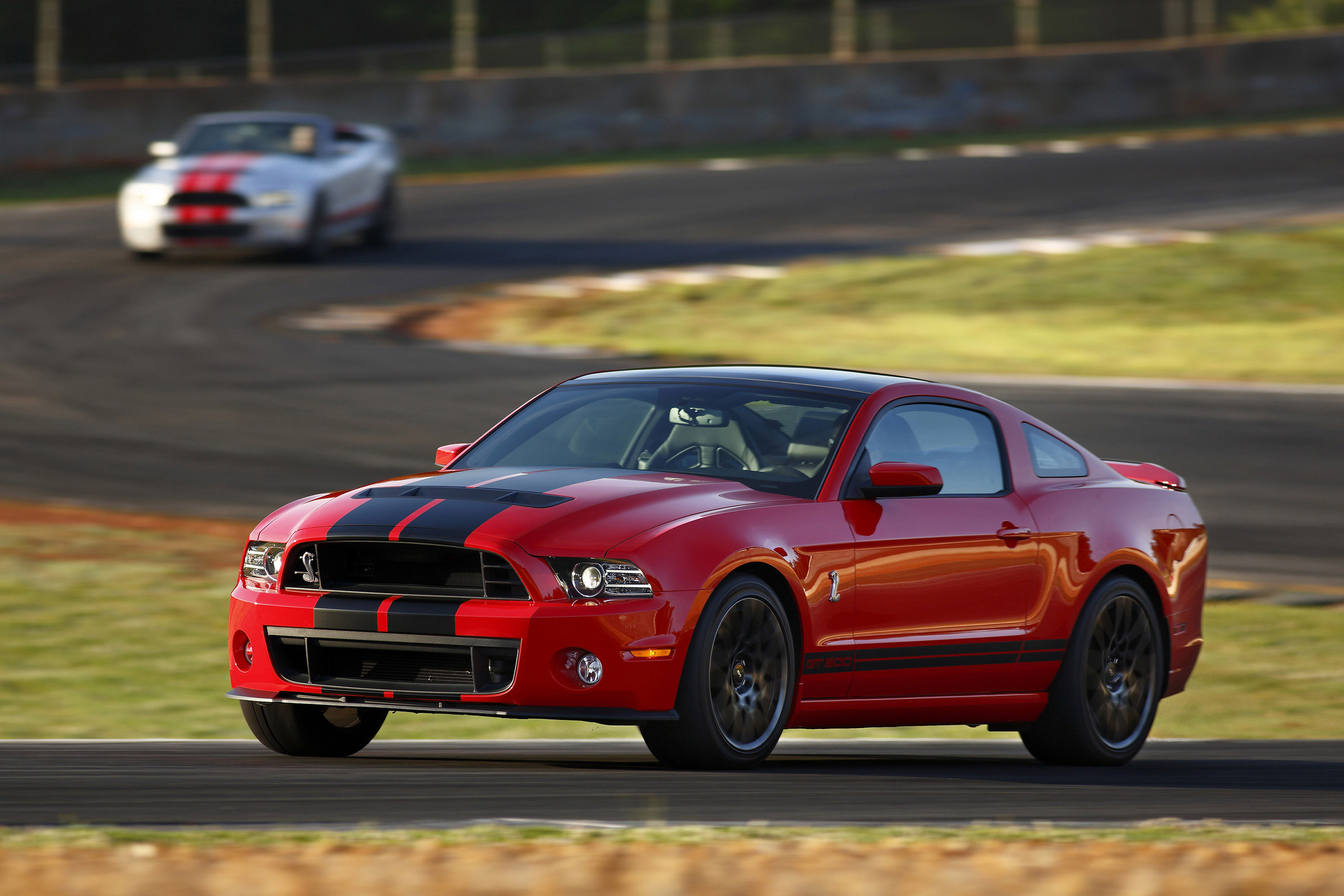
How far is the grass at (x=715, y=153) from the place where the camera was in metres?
34.2

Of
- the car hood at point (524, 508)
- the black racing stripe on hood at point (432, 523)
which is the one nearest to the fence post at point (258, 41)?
the car hood at point (524, 508)

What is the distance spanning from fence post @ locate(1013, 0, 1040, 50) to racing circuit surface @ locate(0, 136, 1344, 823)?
20.0ft

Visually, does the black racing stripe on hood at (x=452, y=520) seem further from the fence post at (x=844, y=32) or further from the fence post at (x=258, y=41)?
the fence post at (x=844, y=32)

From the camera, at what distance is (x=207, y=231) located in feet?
78.9

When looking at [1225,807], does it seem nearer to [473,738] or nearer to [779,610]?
[779,610]

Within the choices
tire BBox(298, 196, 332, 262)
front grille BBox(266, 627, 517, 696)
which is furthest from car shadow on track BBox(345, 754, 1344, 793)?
tire BBox(298, 196, 332, 262)

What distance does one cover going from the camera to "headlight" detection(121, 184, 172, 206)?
78.2ft

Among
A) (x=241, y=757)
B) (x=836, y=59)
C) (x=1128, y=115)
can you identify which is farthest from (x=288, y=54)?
(x=241, y=757)

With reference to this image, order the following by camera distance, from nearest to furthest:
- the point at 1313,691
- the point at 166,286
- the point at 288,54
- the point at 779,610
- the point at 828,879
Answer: the point at 828,879, the point at 779,610, the point at 1313,691, the point at 166,286, the point at 288,54

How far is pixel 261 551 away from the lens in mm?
7219

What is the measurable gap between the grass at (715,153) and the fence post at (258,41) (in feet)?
9.13

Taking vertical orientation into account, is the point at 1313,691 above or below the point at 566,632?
below

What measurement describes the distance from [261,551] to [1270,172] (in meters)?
26.5

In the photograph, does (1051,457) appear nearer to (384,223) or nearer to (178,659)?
(178,659)
